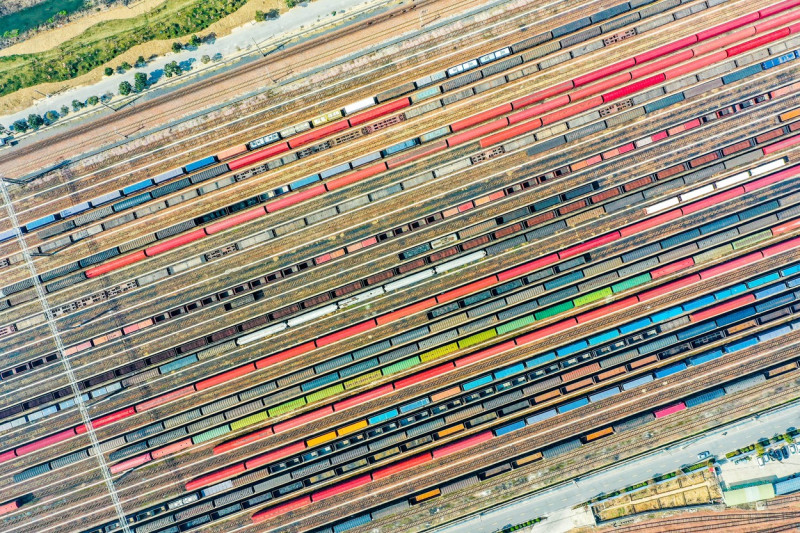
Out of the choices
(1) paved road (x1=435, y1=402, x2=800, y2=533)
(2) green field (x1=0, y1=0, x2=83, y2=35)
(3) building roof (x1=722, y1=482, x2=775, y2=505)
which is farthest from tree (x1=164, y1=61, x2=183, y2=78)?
(3) building roof (x1=722, y1=482, x2=775, y2=505)

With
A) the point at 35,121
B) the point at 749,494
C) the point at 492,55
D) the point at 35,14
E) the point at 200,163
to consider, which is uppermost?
the point at 35,14

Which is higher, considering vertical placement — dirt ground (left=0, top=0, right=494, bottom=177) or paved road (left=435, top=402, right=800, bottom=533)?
dirt ground (left=0, top=0, right=494, bottom=177)

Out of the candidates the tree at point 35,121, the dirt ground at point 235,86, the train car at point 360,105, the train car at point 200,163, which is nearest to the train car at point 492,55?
the dirt ground at point 235,86

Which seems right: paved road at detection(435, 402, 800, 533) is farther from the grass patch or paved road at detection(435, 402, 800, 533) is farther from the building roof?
the grass patch

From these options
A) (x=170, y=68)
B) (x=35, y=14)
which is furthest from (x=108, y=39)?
(x=35, y=14)

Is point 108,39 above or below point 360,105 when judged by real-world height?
above

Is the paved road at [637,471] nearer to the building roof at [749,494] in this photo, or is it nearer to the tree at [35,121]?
the building roof at [749,494]

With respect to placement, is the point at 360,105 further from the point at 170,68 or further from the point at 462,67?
the point at 170,68
